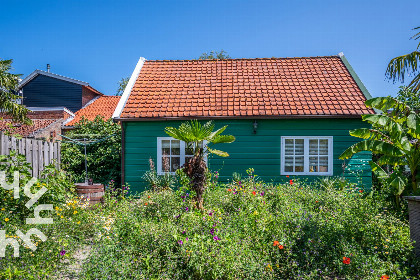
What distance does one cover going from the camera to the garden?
4.34 meters

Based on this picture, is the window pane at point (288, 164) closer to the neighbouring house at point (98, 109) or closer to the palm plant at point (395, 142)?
the palm plant at point (395, 142)

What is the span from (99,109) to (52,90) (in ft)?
14.5

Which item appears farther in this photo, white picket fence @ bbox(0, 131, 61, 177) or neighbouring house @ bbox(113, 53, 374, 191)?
neighbouring house @ bbox(113, 53, 374, 191)

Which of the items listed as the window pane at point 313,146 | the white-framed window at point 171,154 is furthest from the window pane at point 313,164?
the white-framed window at point 171,154

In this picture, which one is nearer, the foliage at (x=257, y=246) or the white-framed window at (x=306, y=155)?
the foliage at (x=257, y=246)

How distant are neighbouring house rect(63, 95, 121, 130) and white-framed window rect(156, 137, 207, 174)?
35.7 ft

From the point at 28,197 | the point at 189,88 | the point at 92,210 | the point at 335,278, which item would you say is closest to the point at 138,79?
the point at 189,88

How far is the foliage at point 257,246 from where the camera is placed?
430cm

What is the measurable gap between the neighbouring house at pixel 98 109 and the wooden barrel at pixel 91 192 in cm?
1263

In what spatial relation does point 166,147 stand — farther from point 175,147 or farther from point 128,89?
point 128,89

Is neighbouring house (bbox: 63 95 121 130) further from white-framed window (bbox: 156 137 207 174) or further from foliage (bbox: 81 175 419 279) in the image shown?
foliage (bbox: 81 175 419 279)

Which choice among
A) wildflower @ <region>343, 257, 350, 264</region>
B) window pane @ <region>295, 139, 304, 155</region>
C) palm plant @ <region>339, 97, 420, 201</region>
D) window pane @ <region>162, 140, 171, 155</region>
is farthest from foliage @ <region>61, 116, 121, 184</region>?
wildflower @ <region>343, 257, 350, 264</region>

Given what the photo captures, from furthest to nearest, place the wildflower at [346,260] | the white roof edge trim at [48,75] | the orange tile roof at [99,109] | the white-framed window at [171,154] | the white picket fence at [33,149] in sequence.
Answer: the white roof edge trim at [48,75] < the orange tile roof at [99,109] < the white-framed window at [171,154] < the white picket fence at [33,149] < the wildflower at [346,260]

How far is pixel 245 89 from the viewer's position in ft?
37.2
